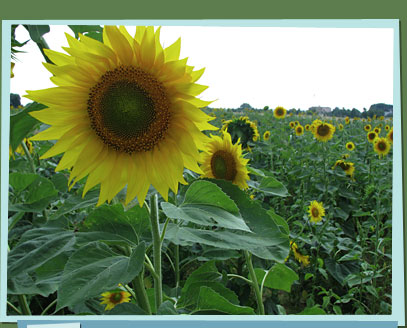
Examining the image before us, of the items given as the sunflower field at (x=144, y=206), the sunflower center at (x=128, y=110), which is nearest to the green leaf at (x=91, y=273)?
the sunflower field at (x=144, y=206)

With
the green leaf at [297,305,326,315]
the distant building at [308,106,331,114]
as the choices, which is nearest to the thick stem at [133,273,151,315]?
the green leaf at [297,305,326,315]

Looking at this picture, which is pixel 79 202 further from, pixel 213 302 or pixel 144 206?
pixel 213 302

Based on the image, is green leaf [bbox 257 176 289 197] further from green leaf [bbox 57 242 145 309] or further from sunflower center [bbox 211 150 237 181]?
green leaf [bbox 57 242 145 309]

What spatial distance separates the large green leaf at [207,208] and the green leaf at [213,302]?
6.8 inches

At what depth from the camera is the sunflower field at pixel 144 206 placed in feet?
2.55

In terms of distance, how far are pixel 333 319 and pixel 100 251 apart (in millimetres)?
797

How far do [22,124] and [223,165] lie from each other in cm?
54

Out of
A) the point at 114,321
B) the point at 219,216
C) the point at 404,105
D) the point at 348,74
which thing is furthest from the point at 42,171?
the point at 404,105

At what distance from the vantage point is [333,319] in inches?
47.4

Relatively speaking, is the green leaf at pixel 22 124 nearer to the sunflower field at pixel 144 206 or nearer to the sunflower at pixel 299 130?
the sunflower field at pixel 144 206

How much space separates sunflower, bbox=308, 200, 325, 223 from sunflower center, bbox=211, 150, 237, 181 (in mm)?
406

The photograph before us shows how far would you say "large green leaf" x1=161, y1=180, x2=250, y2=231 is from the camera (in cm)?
75

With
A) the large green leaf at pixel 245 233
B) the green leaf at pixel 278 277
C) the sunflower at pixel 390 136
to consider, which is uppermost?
the sunflower at pixel 390 136

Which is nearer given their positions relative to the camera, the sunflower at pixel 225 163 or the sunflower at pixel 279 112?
the sunflower at pixel 225 163
